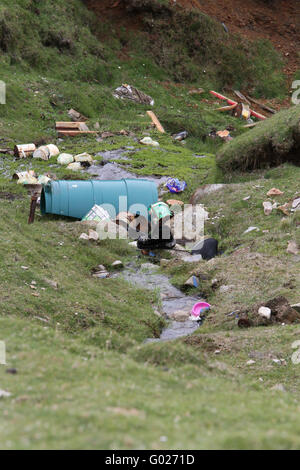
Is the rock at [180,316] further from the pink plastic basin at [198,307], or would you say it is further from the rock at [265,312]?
the rock at [265,312]

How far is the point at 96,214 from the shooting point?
14969mm

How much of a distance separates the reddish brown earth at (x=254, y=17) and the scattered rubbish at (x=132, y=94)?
6.30 metres

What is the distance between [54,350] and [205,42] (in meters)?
27.2

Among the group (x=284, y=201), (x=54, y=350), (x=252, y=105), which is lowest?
(x=252, y=105)

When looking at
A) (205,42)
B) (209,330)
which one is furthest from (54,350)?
(205,42)

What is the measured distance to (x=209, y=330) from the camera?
10266 millimetres

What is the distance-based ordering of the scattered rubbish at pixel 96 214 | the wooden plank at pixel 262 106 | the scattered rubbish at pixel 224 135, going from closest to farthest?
the scattered rubbish at pixel 96 214 < the scattered rubbish at pixel 224 135 < the wooden plank at pixel 262 106

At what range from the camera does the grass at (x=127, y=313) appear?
4.56 m

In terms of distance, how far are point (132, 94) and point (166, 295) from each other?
15914mm

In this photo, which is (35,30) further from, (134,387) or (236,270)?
(134,387)

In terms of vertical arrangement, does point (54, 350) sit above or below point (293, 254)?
above

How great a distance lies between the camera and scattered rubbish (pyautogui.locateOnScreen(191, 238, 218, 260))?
13750 millimetres

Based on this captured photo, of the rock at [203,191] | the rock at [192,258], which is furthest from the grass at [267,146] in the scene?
the rock at [192,258]

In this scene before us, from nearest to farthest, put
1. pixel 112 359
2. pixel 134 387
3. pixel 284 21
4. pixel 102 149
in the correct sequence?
pixel 134 387, pixel 112 359, pixel 102 149, pixel 284 21
